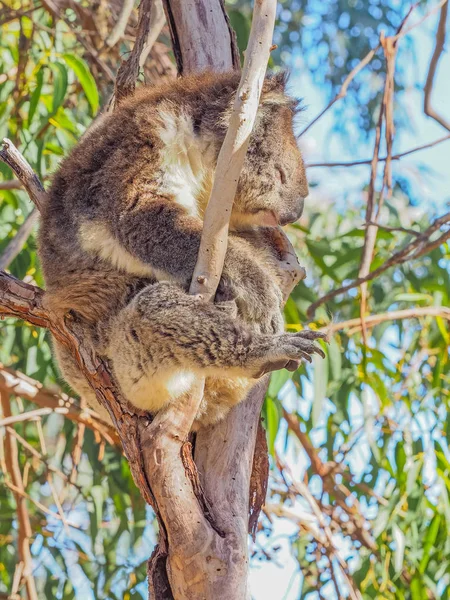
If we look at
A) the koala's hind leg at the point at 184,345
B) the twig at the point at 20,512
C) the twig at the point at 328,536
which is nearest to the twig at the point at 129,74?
the koala's hind leg at the point at 184,345

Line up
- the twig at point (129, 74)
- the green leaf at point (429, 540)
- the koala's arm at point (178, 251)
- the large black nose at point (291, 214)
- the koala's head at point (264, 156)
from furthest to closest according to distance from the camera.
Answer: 1. the green leaf at point (429, 540)
2. the twig at point (129, 74)
3. the large black nose at point (291, 214)
4. the koala's head at point (264, 156)
5. the koala's arm at point (178, 251)

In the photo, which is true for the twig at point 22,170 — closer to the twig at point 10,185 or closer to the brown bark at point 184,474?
the brown bark at point 184,474

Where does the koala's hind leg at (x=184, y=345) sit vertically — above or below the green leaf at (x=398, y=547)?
below

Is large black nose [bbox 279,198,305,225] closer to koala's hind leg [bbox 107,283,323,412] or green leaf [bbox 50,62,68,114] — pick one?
koala's hind leg [bbox 107,283,323,412]

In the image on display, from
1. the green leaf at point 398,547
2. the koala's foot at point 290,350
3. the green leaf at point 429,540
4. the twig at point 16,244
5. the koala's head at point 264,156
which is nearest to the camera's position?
the koala's foot at point 290,350

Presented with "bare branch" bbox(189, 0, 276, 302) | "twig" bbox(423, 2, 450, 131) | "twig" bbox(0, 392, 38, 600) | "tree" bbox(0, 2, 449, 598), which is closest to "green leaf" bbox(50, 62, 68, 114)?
"tree" bbox(0, 2, 449, 598)

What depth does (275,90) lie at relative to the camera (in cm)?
252

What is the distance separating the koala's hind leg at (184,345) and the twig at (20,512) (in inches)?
53.7

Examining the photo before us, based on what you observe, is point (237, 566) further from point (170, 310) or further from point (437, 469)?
point (437, 469)

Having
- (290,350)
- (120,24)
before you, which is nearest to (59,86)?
(120,24)

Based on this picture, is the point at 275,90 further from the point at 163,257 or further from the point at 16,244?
the point at 16,244

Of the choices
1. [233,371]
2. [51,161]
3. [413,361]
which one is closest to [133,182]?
[233,371]

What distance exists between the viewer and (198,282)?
6.37ft

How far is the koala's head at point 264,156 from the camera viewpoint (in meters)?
2.30
